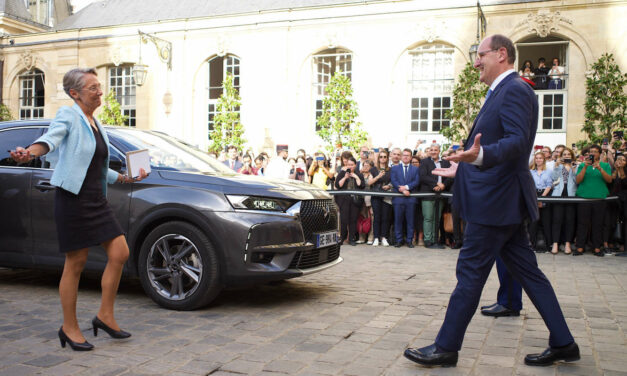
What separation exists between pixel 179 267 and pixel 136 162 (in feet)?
4.18

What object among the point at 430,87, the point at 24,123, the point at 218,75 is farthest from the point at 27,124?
the point at 218,75

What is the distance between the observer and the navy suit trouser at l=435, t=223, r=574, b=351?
13.0 ft

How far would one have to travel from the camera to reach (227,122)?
94.5 ft

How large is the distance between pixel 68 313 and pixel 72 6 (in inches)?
2000

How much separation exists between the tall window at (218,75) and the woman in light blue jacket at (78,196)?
27021 mm

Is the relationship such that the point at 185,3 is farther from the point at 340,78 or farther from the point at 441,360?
the point at 441,360

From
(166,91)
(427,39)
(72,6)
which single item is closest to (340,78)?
(427,39)

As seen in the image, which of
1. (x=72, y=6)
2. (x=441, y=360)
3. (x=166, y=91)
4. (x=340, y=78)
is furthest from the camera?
(x=72, y=6)

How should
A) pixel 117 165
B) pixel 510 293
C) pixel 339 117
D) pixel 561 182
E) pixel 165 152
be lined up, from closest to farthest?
pixel 510 293 → pixel 117 165 → pixel 165 152 → pixel 561 182 → pixel 339 117

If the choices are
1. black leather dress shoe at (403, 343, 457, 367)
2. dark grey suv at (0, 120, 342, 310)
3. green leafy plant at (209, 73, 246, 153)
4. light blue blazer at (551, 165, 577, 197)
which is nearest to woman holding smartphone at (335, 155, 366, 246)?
light blue blazer at (551, 165, 577, 197)

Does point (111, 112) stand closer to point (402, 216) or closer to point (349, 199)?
point (349, 199)

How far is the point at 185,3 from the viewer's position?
3712cm

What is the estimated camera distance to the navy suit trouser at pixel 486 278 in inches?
156

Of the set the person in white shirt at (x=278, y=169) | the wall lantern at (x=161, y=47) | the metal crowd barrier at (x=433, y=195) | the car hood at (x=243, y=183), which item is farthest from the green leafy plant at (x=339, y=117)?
the car hood at (x=243, y=183)
